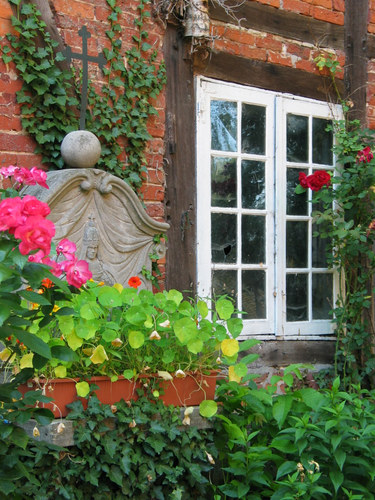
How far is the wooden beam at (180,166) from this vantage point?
4262mm

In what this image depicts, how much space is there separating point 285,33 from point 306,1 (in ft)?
1.12

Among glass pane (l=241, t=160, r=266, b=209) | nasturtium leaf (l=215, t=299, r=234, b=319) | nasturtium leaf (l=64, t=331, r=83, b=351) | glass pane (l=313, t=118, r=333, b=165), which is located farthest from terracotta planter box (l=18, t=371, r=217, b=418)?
glass pane (l=313, t=118, r=333, b=165)

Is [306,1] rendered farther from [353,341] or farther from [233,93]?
[353,341]

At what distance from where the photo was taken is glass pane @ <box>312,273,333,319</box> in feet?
16.5

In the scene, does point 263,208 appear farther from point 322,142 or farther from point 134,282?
point 134,282

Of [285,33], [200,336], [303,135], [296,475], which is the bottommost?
[296,475]

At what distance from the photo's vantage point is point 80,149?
3.51m

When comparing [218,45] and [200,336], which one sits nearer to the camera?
[200,336]

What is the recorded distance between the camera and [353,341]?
5016 millimetres

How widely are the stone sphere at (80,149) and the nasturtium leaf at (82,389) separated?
1507 mm

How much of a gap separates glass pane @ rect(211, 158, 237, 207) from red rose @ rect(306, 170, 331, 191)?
55 centimetres

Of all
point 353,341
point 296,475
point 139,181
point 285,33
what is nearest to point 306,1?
point 285,33

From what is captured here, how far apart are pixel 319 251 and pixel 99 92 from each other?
2.08m

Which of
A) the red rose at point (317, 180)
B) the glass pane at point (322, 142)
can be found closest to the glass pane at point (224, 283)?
the red rose at point (317, 180)
